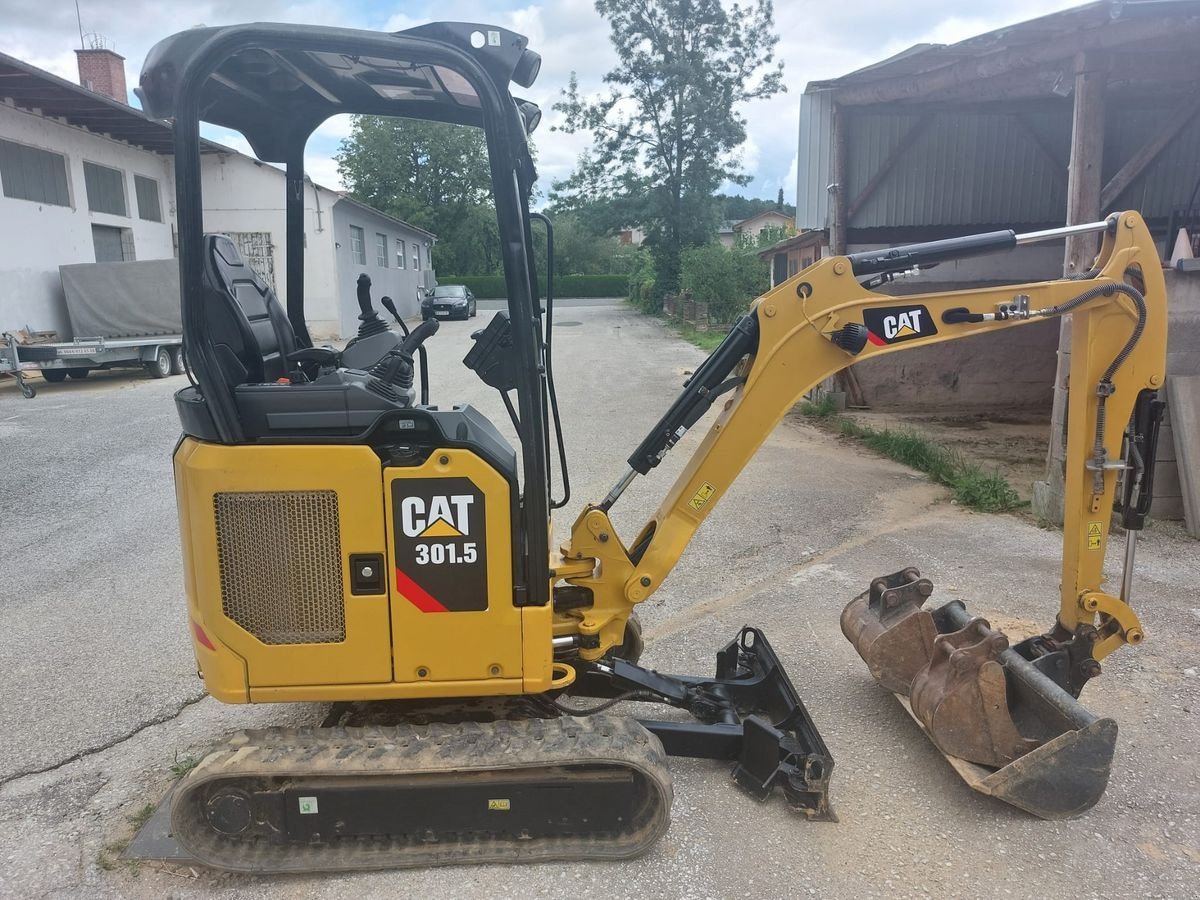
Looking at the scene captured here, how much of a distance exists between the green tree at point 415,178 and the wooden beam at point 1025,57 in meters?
40.0

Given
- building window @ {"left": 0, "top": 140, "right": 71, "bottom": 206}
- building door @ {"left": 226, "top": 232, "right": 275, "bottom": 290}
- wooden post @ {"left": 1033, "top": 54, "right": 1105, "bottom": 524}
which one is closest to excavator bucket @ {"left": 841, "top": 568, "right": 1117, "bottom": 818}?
wooden post @ {"left": 1033, "top": 54, "right": 1105, "bottom": 524}

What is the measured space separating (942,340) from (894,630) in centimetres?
130

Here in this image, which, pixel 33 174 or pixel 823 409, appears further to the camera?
pixel 33 174

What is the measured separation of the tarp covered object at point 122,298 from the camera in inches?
649

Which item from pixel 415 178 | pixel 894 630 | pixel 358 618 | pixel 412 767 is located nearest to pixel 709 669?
pixel 894 630

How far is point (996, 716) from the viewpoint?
3250 mm

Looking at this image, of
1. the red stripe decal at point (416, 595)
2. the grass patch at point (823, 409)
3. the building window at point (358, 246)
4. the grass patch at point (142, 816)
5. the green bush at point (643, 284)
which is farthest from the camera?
the green bush at point (643, 284)

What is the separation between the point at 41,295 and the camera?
56.8ft

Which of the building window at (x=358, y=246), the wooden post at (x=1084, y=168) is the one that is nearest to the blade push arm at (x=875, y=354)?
the wooden post at (x=1084, y=168)

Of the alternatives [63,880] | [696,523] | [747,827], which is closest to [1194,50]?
[696,523]

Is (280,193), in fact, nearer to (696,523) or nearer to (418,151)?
(696,523)

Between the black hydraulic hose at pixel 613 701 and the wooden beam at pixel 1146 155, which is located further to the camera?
the wooden beam at pixel 1146 155

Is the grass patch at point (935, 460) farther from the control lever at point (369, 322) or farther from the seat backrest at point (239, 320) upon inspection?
the seat backrest at point (239, 320)

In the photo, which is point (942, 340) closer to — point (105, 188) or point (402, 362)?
point (402, 362)
